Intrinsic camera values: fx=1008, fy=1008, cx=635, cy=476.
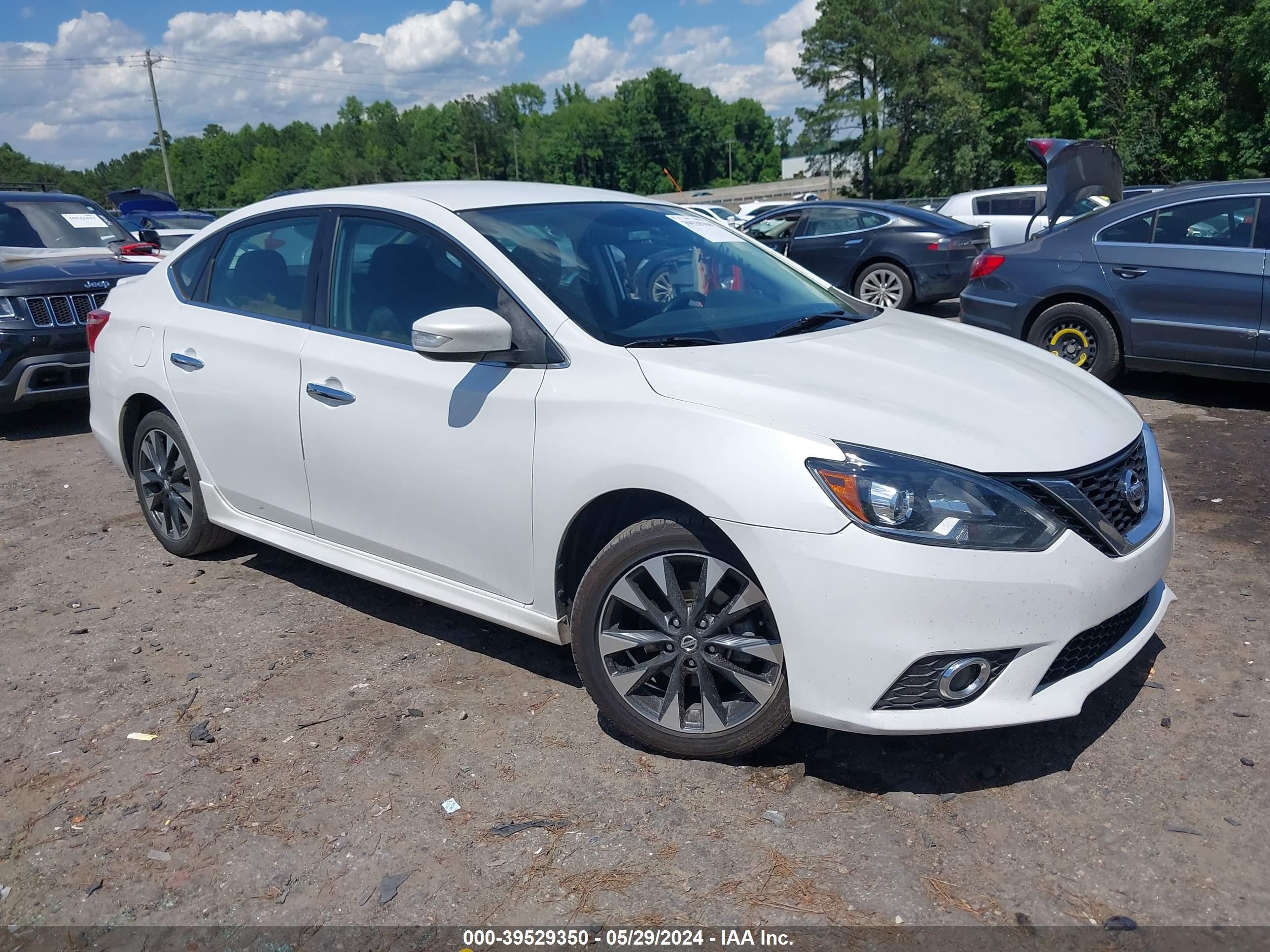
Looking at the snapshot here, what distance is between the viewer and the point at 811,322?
3.72 metres

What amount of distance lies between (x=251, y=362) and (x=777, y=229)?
11.1 m

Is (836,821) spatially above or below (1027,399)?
below

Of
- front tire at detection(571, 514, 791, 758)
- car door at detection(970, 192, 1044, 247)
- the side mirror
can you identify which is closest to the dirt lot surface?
front tire at detection(571, 514, 791, 758)

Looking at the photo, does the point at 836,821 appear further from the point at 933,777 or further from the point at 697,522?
the point at 697,522

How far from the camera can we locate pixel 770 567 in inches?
108

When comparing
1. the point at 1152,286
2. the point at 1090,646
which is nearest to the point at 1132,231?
the point at 1152,286

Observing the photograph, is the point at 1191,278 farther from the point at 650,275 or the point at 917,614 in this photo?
the point at 917,614

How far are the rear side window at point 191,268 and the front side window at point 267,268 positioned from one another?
96 millimetres

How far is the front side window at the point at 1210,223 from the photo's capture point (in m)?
6.89

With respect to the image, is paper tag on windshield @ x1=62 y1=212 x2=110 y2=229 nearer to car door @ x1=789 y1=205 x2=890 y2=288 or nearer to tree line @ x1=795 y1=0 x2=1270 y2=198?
car door @ x1=789 y1=205 x2=890 y2=288

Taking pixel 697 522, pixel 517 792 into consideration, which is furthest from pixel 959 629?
pixel 517 792

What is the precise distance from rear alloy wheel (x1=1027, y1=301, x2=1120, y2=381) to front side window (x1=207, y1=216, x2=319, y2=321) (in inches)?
220

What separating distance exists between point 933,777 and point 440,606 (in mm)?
2265

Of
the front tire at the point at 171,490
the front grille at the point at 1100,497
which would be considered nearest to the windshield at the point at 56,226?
the front tire at the point at 171,490
